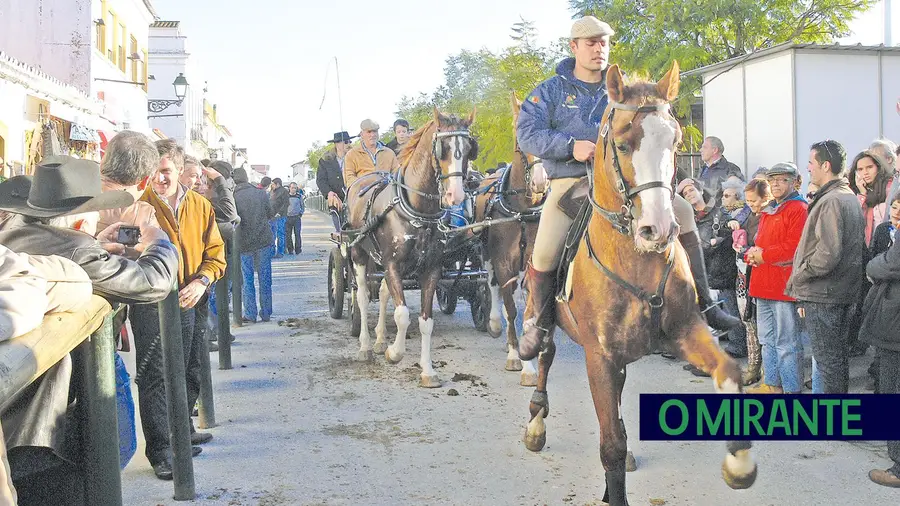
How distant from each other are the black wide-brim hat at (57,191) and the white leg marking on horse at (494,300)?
5.84m

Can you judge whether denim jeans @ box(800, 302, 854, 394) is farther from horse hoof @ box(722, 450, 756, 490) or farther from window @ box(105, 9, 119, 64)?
window @ box(105, 9, 119, 64)

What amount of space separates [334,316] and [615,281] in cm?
795

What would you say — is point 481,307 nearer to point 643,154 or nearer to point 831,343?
point 831,343

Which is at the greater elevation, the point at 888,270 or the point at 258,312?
the point at 888,270

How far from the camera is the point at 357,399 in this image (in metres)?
A: 6.85

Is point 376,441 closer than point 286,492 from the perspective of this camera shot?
No

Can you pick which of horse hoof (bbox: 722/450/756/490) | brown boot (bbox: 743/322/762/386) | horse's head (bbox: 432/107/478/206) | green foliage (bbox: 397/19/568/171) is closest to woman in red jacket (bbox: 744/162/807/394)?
brown boot (bbox: 743/322/762/386)

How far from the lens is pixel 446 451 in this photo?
5.37m

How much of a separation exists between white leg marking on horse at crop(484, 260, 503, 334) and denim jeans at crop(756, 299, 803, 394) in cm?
295

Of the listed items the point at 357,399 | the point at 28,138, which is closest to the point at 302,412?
the point at 357,399

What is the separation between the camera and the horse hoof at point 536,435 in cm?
530

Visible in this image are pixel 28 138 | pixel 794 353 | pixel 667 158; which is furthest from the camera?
pixel 28 138

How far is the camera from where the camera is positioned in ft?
11.5

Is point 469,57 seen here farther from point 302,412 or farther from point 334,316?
point 302,412
